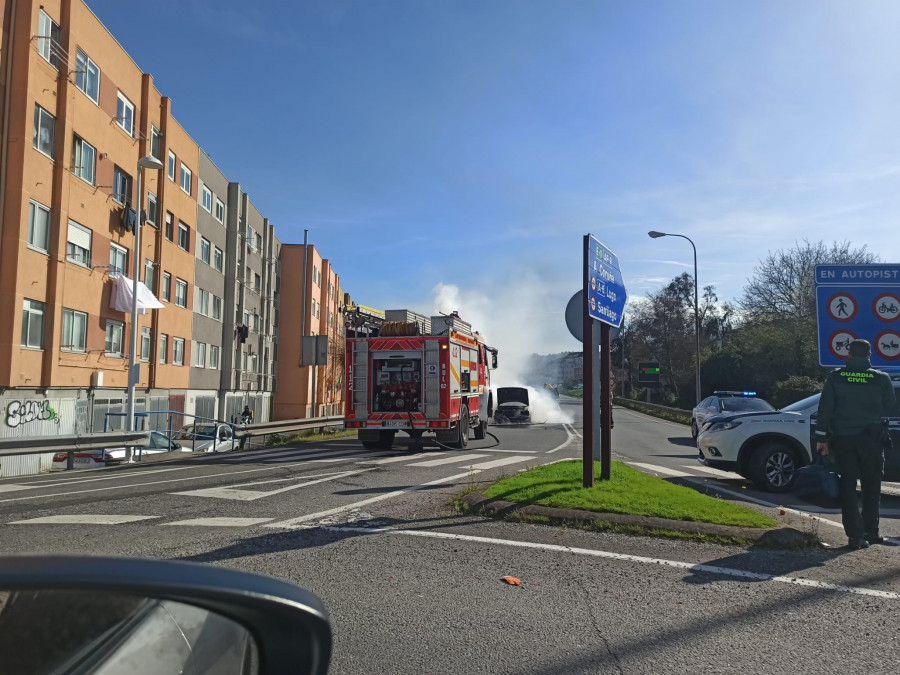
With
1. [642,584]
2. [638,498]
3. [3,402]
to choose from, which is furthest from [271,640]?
[3,402]

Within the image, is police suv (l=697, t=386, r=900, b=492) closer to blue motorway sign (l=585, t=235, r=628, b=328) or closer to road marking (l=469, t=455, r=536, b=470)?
blue motorway sign (l=585, t=235, r=628, b=328)

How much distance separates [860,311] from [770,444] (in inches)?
124

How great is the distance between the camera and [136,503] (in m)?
7.99

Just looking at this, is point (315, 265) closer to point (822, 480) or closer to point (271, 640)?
point (822, 480)

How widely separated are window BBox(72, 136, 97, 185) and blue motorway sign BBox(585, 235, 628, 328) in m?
20.0

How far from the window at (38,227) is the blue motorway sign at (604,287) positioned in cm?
1846

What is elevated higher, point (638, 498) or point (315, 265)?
point (315, 265)

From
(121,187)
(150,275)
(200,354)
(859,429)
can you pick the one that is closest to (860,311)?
(859,429)

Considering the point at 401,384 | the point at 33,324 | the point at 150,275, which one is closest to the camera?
the point at 401,384

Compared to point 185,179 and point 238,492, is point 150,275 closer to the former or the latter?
point 185,179

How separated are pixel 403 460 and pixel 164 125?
78.5 feet

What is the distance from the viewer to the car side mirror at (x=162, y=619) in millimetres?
1303

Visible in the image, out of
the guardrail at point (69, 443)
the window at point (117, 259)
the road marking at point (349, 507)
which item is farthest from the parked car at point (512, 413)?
the road marking at point (349, 507)

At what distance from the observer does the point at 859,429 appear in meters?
6.45
